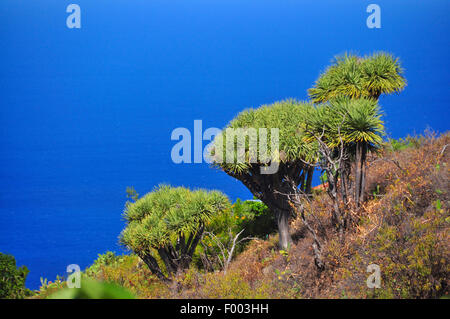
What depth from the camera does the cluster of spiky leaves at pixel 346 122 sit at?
8.12m

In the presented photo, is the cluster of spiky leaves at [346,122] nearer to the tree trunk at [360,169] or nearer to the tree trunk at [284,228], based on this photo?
the tree trunk at [360,169]

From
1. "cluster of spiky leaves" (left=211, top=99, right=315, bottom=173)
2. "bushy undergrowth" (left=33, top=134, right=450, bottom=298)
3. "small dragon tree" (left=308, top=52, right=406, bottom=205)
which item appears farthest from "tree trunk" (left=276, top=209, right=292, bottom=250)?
"small dragon tree" (left=308, top=52, right=406, bottom=205)

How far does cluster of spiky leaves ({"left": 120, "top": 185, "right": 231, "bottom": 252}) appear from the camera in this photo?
25.3 ft

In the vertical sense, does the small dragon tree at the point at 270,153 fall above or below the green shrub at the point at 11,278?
above

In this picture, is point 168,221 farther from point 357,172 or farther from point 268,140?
point 357,172

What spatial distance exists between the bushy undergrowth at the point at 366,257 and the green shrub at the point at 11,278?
74.1 inches

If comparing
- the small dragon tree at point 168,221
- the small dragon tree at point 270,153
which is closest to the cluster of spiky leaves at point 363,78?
the small dragon tree at point 270,153

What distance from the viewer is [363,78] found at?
10.1 m

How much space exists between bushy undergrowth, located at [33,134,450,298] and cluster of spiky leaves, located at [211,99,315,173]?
126 centimetres
